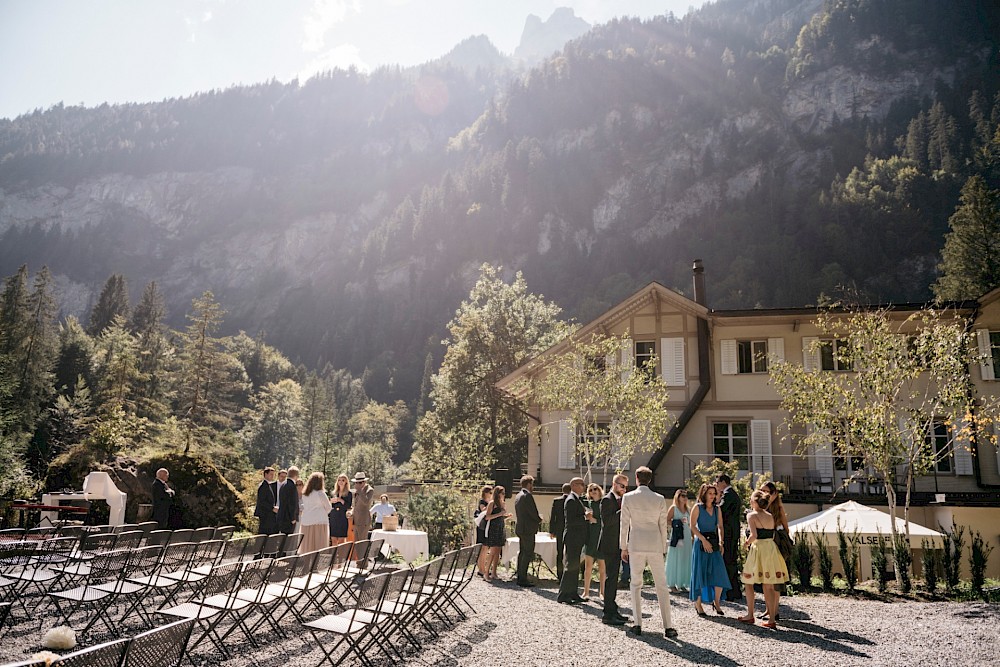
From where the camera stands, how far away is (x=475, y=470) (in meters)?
32.3

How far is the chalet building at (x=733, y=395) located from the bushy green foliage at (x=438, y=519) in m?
5.93

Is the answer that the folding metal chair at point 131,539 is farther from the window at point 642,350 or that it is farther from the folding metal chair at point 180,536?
the window at point 642,350

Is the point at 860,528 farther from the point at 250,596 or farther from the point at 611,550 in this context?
the point at 250,596

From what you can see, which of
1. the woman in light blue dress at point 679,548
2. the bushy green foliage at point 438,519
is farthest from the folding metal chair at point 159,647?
the bushy green foliage at point 438,519

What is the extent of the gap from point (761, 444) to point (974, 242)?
93.9 feet

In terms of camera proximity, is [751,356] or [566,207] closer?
[751,356]

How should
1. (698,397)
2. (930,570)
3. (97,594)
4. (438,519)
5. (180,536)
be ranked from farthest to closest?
(698,397) < (438,519) < (930,570) < (180,536) < (97,594)

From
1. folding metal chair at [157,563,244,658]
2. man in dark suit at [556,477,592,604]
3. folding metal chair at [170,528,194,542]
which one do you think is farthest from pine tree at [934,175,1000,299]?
folding metal chair at [157,563,244,658]

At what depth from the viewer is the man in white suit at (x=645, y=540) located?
26.0 ft

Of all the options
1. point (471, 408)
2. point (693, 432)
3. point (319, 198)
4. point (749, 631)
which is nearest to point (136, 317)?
point (471, 408)

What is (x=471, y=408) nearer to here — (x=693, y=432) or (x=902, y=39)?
(x=693, y=432)

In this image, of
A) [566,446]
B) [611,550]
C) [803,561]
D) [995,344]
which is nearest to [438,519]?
[566,446]

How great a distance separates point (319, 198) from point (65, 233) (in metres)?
64.8

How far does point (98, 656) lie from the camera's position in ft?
11.8
